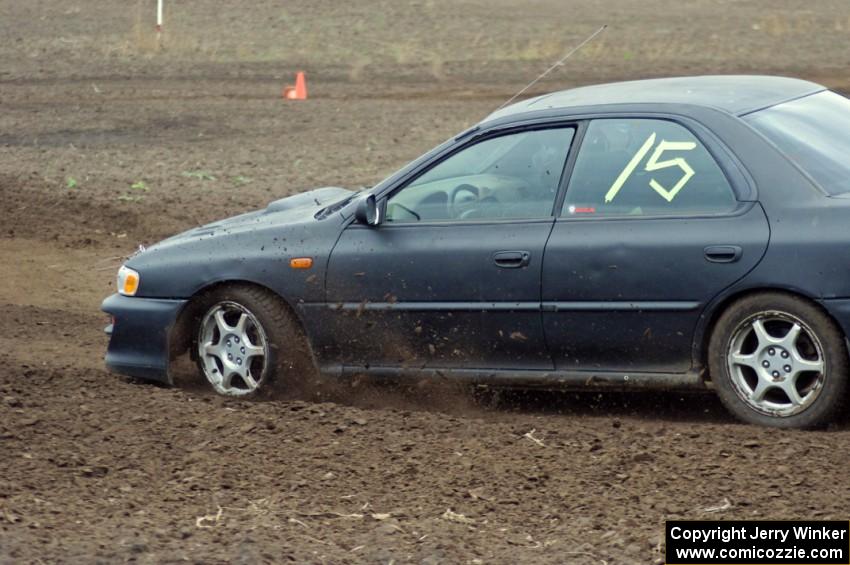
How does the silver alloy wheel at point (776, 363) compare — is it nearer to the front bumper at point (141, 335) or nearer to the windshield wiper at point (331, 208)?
the windshield wiper at point (331, 208)

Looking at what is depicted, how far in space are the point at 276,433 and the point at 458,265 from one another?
120 cm

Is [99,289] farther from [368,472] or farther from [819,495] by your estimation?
[819,495]

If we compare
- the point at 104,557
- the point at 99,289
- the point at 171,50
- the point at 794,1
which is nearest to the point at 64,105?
the point at 171,50

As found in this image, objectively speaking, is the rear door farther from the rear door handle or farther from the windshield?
the windshield

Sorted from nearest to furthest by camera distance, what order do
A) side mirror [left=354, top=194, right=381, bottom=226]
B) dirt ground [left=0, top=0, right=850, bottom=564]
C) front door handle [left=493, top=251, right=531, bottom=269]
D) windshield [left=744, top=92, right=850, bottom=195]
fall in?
dirt ground [left=0, top=0, right=850, bottom=564] < windshield [left=744, top=92, right=850, bottom=195] < front door handle [left=493, top=251, right=531, bottom=269] < side mirror [left=354, top=194, right=381, bottom=226]

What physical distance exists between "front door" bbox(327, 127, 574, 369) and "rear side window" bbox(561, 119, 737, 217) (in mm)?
140

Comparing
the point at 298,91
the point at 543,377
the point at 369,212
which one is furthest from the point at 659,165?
the point at 298,91

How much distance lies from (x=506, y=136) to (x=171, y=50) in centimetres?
1830

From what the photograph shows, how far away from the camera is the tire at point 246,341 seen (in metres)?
8.02

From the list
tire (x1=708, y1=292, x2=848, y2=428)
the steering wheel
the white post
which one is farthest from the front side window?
the white post

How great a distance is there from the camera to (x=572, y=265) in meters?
7.29

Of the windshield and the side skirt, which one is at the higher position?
the windshield

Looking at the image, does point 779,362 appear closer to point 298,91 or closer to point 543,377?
point 543,377

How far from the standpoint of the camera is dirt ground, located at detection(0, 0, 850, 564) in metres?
5.94
